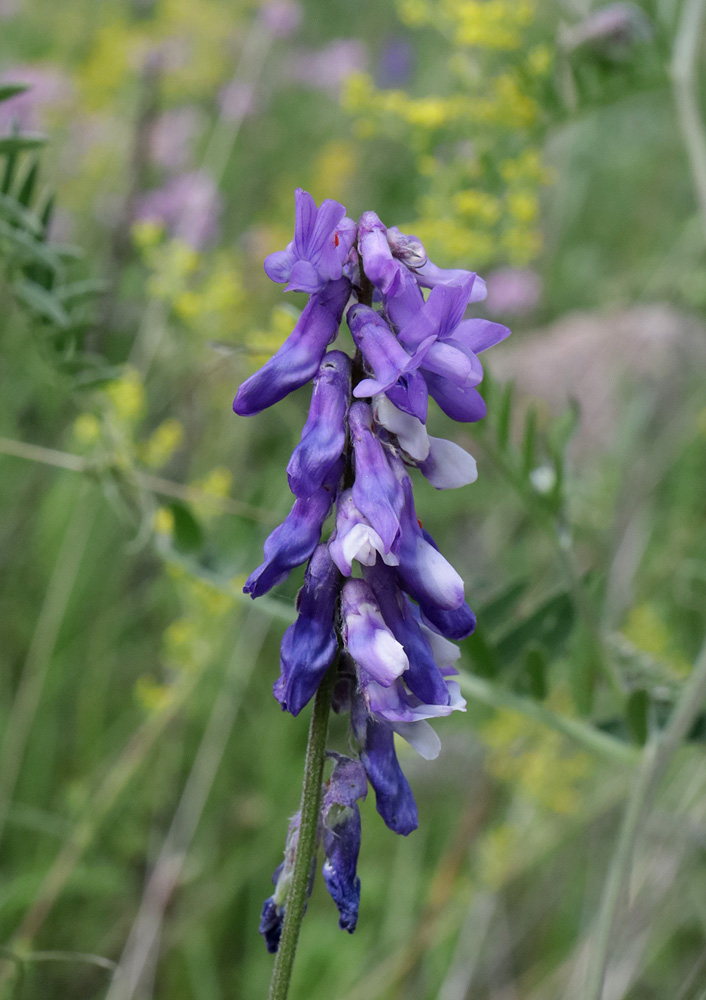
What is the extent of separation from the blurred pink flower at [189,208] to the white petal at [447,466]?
3.05 m

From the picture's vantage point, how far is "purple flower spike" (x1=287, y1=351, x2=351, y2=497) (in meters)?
0.97

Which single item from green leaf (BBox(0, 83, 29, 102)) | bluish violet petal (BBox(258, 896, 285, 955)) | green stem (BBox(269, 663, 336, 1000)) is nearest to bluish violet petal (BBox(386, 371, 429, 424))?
green stem (BBox(269, 663, 336, 1000))

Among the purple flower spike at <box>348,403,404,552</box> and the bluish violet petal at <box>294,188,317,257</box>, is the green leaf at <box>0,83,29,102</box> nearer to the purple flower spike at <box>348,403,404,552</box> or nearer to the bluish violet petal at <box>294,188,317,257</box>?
the bluish violet petal at <box>294,188,317,257</box>

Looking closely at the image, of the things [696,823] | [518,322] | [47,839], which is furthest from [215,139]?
[696,823]

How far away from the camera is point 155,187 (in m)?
4.84

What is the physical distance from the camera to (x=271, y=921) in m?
1.13

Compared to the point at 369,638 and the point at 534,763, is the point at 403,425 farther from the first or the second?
the point at 534,763

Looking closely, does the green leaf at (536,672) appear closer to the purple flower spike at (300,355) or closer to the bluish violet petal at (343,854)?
the bluish violet petal at (343,854)

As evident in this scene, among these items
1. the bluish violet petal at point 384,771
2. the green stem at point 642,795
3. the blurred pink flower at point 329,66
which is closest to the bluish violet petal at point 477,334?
the bluish violet petal at point 384,771

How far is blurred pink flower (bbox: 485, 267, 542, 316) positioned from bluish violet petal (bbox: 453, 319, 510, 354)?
3.03 meters

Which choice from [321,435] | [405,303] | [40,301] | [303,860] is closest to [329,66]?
[40,301]

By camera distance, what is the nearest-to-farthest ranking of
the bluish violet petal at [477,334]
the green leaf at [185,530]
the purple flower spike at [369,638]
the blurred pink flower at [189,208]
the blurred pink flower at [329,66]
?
the purple flower spike at [369,638]
the bluish violet petal at [477,334]
the green leaf at [185,530]
the blurred pink flower at [189,208]
the blurred pink flower at [329,66]

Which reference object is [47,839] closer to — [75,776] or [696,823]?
[75,776]

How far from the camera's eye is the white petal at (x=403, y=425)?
39.0 inches
